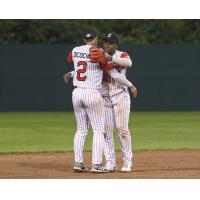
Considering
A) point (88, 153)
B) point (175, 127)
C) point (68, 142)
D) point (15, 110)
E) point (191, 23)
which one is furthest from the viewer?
point (191, 23)

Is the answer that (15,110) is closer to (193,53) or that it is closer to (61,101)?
(61,101)

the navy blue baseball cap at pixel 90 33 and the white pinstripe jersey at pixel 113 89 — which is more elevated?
the navy blue baseball cap at pixel 90 33

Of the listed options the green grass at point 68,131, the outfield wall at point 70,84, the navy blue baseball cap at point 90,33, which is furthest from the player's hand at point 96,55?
the outfield wall at point 70,84

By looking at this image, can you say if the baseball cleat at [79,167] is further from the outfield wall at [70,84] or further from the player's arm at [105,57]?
the outfield wall at [70,84]

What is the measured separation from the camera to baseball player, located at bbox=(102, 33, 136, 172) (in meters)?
11.7

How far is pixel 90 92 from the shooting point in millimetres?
11516

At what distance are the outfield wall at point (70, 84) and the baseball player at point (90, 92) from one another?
1896 centimetres

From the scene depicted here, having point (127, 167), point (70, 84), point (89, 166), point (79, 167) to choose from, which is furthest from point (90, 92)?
point (70, 84)

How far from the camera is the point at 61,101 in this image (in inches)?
1209

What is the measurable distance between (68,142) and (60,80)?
1243 cm

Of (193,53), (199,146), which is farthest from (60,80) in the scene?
(199,146)

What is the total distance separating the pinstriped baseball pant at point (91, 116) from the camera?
454 inches

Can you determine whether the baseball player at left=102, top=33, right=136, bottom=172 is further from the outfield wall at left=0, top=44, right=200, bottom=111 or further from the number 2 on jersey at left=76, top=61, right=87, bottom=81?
the outfield wall at left=0, top=44, right=200, bottom=111

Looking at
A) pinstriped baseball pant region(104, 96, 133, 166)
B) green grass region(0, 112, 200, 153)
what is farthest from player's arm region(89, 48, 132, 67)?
green grass region(0, 112, 200, 153)
